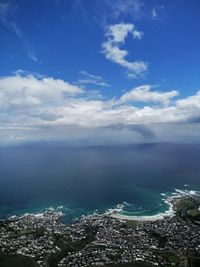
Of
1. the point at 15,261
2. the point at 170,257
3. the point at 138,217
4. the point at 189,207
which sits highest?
the point at 189,207

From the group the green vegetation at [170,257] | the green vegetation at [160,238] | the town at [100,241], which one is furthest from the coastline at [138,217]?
the green vegetation at [170,257]

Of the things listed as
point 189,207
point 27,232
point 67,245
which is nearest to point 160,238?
point 67,245

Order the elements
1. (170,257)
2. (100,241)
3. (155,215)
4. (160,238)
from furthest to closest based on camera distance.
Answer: (155,215) < (160,238) < (100,241) < (170,257)

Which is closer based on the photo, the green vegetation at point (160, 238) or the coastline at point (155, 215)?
the green vegetation at point (160, 238)

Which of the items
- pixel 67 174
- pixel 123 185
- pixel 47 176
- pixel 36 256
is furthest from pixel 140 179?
pixel 36 256

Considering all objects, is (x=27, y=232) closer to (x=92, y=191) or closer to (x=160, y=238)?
(x=160, y=238)

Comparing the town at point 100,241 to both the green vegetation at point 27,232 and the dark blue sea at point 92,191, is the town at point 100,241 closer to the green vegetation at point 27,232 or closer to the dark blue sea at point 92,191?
the green vegetation at point 27,232

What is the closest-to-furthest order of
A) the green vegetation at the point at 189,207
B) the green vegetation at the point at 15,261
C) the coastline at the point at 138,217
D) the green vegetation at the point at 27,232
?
the green vegetation at the point at 15,261 → the green vegetation at the point at 27,232 → the coastline at the point at 138,217 → the green vegetation at the point at 189,207

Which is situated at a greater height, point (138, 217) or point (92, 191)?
point (92, 191)

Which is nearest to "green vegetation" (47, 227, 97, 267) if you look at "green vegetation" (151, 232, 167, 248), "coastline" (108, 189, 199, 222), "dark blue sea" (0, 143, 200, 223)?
"dark blue sea" (0, 143, 200, 223)

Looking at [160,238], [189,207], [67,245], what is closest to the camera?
[67,245]
